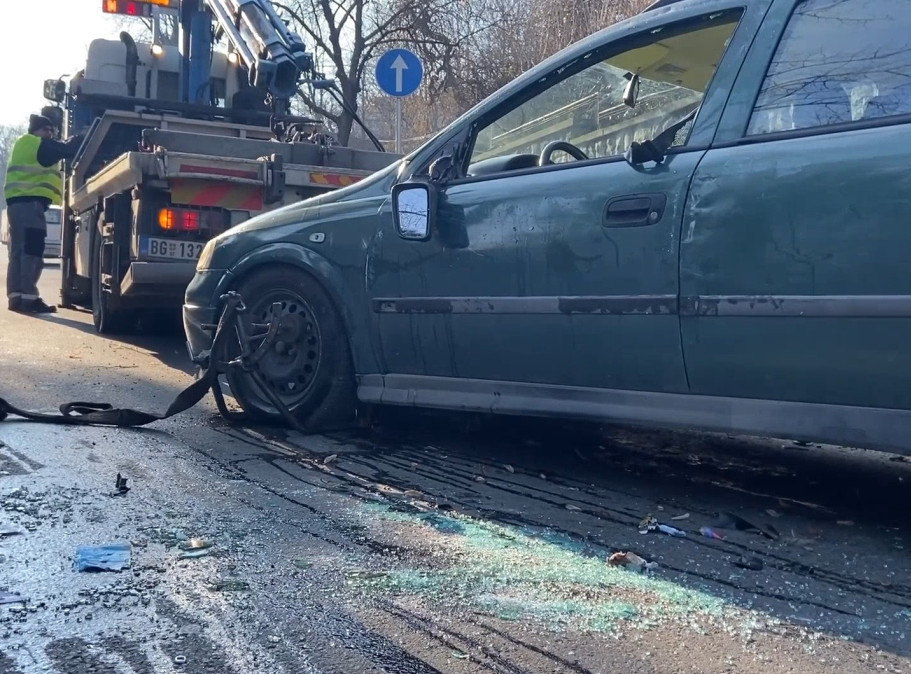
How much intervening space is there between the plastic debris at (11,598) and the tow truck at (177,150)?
16.2 ft

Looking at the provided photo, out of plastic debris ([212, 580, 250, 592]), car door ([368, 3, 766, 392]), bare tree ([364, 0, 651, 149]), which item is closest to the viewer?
plastic debris ([212, 580, 250, 592])

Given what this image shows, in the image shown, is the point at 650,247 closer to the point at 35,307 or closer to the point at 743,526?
the point at 743,526

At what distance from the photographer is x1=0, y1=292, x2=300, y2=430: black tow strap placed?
16.8ft

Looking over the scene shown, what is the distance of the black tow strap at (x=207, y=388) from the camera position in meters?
5.11

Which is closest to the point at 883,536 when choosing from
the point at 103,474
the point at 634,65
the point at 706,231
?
the point at 706,231

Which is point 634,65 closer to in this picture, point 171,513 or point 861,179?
point 861,179

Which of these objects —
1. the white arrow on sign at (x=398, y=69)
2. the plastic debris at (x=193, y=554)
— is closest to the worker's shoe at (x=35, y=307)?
the white arrow on sign at (x=398, y=69)

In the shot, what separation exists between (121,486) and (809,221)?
269 cm

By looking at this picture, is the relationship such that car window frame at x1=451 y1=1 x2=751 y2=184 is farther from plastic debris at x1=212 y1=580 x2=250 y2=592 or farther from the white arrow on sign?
the white arrow on sign

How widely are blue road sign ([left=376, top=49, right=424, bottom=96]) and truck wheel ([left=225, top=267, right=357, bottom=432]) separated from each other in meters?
6.63

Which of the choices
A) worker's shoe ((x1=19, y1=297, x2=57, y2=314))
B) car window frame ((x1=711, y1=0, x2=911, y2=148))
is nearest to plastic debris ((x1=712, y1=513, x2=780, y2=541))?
car window frame ((x1=711, y1=0, x2=911, y2=148))

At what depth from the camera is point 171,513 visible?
12.0ft

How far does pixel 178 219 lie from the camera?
24.9ft

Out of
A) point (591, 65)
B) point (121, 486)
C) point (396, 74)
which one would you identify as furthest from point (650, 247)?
point (396, 74)
